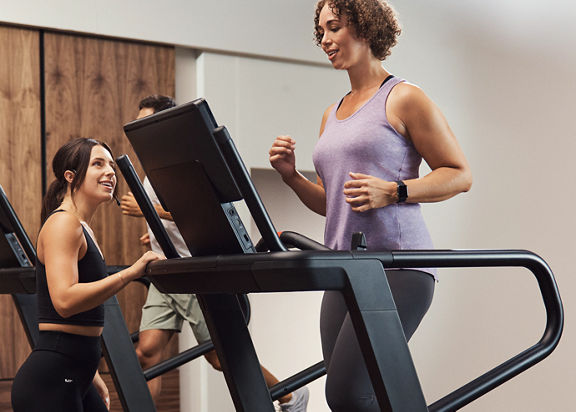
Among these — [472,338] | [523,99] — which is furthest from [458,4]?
[472,338]

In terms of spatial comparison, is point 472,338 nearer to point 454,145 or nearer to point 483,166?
point 483,166

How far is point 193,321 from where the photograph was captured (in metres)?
3.55

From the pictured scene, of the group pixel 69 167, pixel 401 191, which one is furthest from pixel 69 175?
pixel 401 191

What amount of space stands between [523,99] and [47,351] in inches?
160

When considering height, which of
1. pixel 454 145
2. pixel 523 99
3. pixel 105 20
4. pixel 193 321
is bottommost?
pixel 193 321

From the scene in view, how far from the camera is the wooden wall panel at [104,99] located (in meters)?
4.11

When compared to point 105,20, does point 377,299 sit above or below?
below

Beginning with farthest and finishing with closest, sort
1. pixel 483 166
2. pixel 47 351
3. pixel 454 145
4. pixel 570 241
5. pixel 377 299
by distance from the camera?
1. pixel 483 166
2. pixel 570 241
3. pixel 47 351
4. pixel 454 145
5. pixel 377 299

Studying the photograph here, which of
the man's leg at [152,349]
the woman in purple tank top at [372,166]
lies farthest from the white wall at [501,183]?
the woman in purple tank top at [372,166]

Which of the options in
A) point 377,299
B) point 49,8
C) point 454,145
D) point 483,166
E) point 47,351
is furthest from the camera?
point 483,166

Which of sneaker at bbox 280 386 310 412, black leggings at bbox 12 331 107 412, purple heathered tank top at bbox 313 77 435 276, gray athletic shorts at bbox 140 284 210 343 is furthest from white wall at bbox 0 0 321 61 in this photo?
purple heathered tank top at bbox 313 77 435 276

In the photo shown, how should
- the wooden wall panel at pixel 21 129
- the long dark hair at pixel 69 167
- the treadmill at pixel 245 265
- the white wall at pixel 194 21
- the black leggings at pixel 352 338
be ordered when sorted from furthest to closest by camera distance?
the white wall at pixel 194 21 → the wooden wall panel at pixel 21 129 → the long dark hair at pixel 69 167 → the black leggings at pixel 352 338 → the treadmill at pixel 245 265

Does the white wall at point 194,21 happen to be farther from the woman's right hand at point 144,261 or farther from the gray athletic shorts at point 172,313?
the woman's right hand at point 144,261

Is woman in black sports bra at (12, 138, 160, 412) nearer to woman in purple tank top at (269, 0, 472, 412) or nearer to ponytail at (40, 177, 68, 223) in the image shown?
ponytail at (40, 177, 68, 223)
